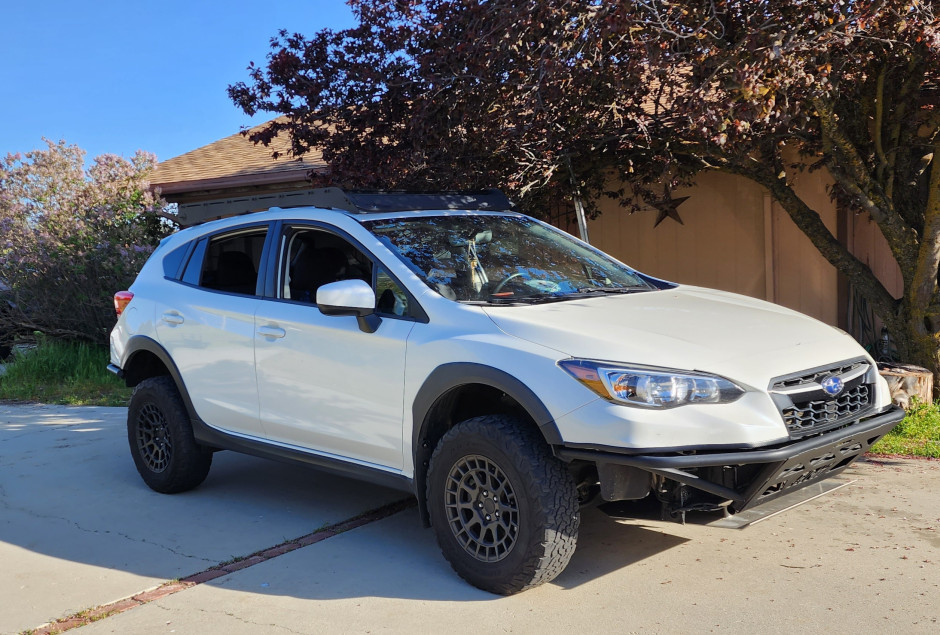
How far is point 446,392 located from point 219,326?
1845mm

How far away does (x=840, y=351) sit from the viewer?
4355 millimetres

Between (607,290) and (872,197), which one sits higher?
(872,197)

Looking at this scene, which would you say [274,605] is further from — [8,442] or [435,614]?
[8,442]

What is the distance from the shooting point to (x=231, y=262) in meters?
5.75

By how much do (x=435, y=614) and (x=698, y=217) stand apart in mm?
7857

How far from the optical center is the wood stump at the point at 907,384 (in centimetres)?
694

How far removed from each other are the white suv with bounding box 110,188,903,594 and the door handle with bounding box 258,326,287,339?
1 cm

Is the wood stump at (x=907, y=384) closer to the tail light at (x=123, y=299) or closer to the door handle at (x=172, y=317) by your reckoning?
the door handle at (x=172, y=317)

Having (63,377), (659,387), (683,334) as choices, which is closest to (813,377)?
(683,334)

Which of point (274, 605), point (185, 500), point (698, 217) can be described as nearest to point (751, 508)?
point (274, 605)

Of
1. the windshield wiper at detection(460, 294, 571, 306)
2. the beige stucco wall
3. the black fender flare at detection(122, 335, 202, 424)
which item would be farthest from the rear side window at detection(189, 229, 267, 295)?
the beige stucco wall

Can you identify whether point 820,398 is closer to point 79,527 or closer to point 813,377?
point 813,377

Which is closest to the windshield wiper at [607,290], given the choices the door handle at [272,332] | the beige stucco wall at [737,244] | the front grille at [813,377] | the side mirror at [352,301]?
the side mirror at [352,301]

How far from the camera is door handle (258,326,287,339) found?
5.04m
